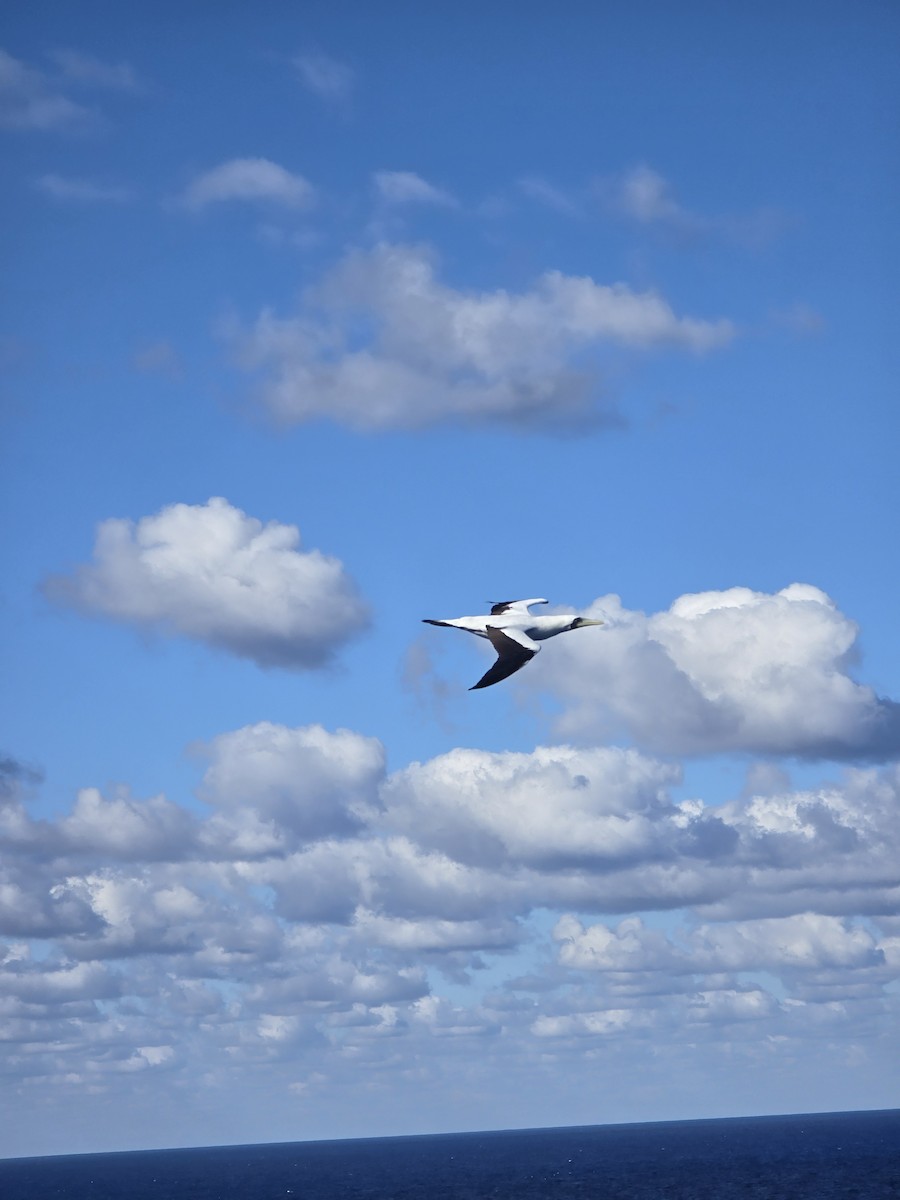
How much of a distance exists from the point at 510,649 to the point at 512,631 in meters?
1.08

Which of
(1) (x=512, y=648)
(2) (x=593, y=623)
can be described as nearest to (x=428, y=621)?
(1) (x=512, y=648)

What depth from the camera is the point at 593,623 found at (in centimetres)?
5678

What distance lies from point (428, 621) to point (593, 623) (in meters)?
7.15

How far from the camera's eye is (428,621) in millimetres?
53250

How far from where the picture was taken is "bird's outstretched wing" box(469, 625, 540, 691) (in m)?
52.2

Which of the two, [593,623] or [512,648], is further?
[593,623]

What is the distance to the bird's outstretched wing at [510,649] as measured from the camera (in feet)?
171

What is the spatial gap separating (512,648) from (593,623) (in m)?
5.04

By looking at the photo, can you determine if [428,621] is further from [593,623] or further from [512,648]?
[593,623]

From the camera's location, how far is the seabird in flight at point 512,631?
2053 inches

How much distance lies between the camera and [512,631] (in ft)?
177

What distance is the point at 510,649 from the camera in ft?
174

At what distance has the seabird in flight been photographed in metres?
52.2

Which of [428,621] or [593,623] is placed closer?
[428,621]
